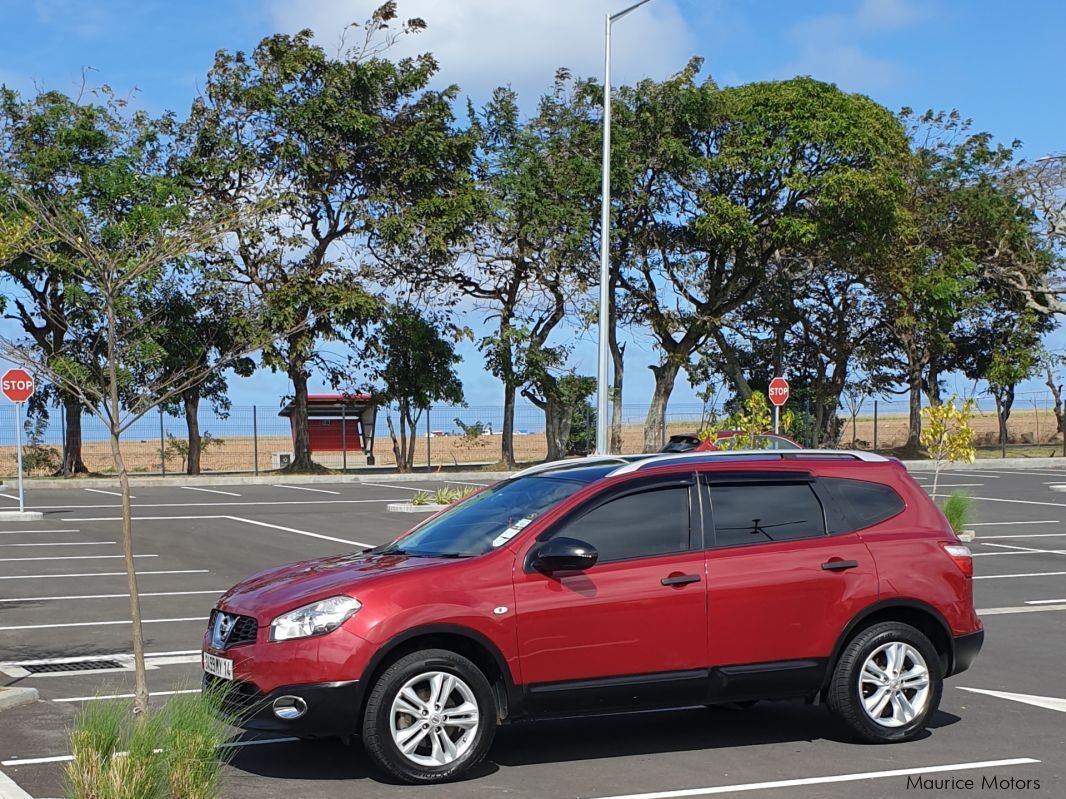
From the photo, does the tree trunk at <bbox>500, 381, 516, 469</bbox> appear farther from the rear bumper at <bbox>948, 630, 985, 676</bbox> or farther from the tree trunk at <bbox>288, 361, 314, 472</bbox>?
the rear bumper at <bbox>948, 630, 985, 676</bbox>

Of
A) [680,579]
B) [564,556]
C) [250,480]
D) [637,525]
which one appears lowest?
[250,480]

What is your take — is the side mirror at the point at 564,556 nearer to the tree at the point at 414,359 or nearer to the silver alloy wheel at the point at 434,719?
the silver alloy wheel at the point at 434,719

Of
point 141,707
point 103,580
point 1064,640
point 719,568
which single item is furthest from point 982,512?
point 141,707

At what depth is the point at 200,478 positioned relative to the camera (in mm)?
37625

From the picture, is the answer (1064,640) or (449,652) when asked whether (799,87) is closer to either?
(1064,640)

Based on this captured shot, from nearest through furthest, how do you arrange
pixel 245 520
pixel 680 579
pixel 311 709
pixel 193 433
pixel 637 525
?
pixel 311 709
pixel 680 579
pixel 637 525
pixel 245 520
pixel 193 433

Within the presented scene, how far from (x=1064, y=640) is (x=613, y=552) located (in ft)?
21.2

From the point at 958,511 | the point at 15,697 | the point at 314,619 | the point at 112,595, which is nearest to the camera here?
the point at 314,619

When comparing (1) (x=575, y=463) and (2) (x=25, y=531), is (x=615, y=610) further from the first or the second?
(2) (x=25, y=531)

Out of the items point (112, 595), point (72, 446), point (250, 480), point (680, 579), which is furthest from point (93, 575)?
point (72, 446)

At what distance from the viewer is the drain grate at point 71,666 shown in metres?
10.7

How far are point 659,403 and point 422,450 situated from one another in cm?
2553

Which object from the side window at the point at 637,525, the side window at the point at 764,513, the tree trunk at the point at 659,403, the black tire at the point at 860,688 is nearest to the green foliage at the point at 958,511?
the black tire at the point at 860,688

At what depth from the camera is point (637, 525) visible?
7766 millimetres
